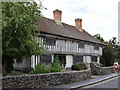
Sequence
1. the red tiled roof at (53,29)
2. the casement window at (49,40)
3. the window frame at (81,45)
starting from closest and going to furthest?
1. the casement window at (49,40)
2. the red tiled roof at (53,29)
3. the window frame at (81,45)

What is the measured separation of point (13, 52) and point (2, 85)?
1.83 m

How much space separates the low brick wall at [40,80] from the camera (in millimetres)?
7404

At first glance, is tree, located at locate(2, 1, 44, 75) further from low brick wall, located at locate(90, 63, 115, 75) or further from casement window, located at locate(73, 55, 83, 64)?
casement window, located at locate(73, 55, 83, 64)

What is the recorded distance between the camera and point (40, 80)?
8.66m

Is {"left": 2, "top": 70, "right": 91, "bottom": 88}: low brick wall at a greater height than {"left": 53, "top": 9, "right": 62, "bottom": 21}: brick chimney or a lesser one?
lesser

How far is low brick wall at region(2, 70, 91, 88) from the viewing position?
24.3 ft

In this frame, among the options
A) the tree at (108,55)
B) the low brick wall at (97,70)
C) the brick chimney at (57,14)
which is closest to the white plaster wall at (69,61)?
the low brick wall at (97,70)

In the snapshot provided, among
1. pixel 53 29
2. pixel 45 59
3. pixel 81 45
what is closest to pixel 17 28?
pixel 45 59

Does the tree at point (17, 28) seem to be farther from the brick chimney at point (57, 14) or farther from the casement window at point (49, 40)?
the brick chimney at point (57, 14)

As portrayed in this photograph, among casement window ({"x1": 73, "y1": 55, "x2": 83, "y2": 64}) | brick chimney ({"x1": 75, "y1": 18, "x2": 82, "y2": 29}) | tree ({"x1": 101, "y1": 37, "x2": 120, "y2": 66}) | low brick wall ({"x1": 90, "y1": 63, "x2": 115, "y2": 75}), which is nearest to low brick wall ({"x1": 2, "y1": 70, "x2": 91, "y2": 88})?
low brick wall ({"x1": 90, "y1": 63, "x2": 115, "y2": 75})

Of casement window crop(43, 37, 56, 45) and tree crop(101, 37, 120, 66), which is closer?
casement window crop(43, 37, 56, 45)

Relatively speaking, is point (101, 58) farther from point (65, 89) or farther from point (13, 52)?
point (13, 52)

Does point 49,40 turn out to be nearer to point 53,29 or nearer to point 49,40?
point 49,40

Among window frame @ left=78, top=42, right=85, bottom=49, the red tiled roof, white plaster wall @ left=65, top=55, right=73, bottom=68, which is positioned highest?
the red tiled roof
